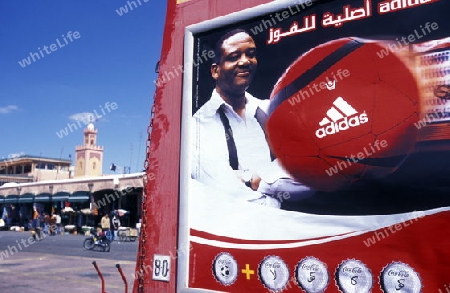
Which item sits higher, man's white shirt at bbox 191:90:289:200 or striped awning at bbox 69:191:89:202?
striped awning at bbox 69:191:89:202

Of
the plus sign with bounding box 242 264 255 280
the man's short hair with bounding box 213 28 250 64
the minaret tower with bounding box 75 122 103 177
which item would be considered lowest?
the plus sign with bounding box 242 264 255 280

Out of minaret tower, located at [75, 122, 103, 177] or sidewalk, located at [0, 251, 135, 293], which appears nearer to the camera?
A: sidewalk, located at [0, 251, 135, 293]

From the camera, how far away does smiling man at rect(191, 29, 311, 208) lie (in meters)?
4.39

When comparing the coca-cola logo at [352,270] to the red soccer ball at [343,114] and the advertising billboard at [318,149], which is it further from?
the red soccer ball at [343,114]

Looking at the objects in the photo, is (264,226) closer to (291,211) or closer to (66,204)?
(291,211)

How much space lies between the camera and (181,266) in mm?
4816

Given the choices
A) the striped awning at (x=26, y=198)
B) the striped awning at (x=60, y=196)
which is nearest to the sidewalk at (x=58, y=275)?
the striped awning at (x=60, y=196)

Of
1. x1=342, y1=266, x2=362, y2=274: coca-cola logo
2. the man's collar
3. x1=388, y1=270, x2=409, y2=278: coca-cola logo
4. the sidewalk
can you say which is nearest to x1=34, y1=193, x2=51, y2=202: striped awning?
the sidewalk

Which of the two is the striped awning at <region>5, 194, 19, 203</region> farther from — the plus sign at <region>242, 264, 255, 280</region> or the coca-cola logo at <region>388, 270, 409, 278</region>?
the coca-cola logo at <region>388, 270, 409, 278</region>

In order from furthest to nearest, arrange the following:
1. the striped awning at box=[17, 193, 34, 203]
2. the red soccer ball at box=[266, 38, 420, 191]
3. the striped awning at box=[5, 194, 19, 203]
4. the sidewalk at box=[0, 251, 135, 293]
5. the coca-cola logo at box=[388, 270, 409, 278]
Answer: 1. the striped awning at box=[5, 194, 19, 203]
2. the striped awning at box=[17, 193, 34, 203]
3. the sidewalk at box=[0, 251, 135, 293]
4. the red soccer ball at box=[266, 38, 420, 191]
5. the coca-cola logo at box=[388, 270, 409, 278]

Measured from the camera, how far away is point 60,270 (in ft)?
47.1

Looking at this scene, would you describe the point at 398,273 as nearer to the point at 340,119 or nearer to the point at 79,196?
the point at 340,119

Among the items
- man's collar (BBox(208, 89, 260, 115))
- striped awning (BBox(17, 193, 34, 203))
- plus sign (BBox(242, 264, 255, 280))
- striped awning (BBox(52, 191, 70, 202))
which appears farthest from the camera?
striped awning (BBox(17, 193, 34, 203))

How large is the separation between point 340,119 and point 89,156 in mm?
70248
